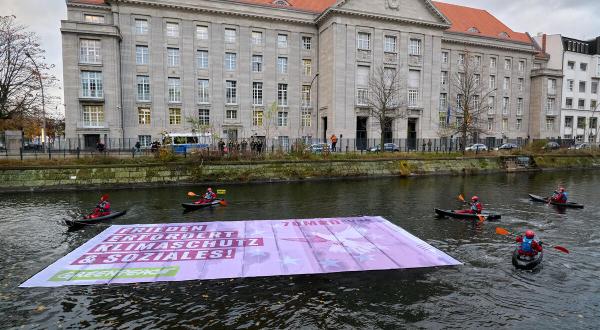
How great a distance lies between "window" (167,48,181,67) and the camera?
167 ft

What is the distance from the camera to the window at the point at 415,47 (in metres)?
58.9

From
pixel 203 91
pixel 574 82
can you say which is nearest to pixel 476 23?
pixel 574 82

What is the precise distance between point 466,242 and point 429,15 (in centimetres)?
5241

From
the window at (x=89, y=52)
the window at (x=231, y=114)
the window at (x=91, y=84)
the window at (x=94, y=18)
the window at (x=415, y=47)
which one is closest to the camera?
the window at (x=89, y=52)

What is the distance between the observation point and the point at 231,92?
53.7 m

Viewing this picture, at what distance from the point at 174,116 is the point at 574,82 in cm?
8276

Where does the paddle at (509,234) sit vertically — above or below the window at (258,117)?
below

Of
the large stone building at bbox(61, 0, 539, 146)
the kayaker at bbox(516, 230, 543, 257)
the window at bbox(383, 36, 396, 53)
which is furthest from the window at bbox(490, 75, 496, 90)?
the kayaker at bbox(516, 230, 543, 257)

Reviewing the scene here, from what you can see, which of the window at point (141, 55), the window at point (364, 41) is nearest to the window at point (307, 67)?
the window at point (364, 41)

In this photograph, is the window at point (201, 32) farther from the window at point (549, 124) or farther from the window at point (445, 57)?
the window at point (549, 124)

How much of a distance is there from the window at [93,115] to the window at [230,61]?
17549 millimetres

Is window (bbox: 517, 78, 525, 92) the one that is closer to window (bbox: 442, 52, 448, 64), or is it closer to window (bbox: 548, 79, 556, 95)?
window (bbox: 548, 79, 556, 95)

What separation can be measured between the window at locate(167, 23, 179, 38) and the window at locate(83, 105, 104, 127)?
13.4 m

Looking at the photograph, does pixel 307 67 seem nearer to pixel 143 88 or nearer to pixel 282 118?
pixel 282 118
